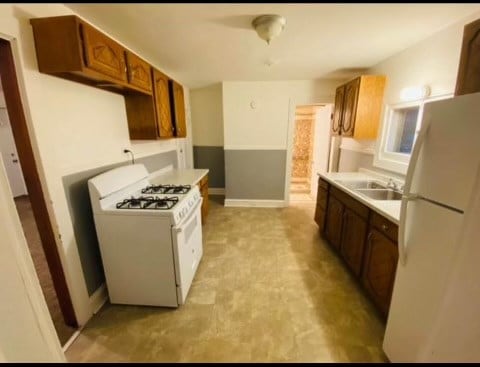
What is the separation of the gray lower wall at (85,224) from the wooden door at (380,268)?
8.01 ft

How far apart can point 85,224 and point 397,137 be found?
3.49 meters

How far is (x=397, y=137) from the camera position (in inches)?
101

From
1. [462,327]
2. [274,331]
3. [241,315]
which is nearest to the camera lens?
[462,327]

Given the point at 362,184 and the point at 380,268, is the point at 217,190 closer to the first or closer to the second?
the point at 362,184

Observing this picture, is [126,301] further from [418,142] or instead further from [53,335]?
[418,142]

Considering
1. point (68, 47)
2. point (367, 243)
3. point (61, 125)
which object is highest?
point (68, 47)

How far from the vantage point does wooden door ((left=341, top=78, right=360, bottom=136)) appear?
2734 millimetres

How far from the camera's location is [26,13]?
1236 millimetres

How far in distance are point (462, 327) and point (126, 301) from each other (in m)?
2.24

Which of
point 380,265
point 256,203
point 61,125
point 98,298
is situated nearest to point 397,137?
point 380,265

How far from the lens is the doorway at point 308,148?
4176 millimetres

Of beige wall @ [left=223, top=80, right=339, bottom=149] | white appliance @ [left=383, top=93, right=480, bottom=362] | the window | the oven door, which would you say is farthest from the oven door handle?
the window

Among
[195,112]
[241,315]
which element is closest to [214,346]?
[241,315]

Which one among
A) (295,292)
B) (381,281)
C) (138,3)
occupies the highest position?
(138,3)
